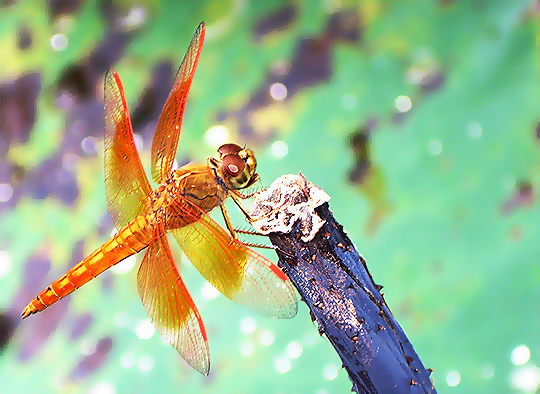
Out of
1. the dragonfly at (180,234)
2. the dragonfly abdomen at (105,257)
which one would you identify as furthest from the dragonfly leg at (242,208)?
the dragonfly abdomen at (105,257)

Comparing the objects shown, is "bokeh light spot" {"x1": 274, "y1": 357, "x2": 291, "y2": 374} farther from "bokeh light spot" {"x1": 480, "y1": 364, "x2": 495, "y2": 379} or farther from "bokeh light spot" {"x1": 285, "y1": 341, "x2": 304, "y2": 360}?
"bokeh light spot" {"x1": 480, "y1": 364, "x2": 495, "y2": 379}

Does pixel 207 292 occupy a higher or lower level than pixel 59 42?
lower

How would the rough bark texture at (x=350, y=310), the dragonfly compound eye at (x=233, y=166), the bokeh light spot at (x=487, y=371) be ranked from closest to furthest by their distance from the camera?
1. the rough bark texture at (x=350, y=310)
2. the dragonfly compound eye at (x=233, y=166)
3. the bokeh light spot at (x=487, y=371)

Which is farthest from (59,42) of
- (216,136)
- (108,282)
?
(108,282)

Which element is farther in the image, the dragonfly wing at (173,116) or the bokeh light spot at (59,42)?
the bokeh light spot at (59,42)

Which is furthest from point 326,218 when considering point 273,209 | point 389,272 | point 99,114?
point 99,114

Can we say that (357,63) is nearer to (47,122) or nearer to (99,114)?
(99,114)

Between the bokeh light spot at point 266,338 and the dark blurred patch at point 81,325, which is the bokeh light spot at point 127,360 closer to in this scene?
the dark blurred patch at point 81,325

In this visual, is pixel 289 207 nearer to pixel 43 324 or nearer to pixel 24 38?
pixel 43 324

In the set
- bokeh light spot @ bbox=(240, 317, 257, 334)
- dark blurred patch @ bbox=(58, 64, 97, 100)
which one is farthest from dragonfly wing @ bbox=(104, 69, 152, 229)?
dark blurred patch @ bbox=(58, 64, 97, 100)
